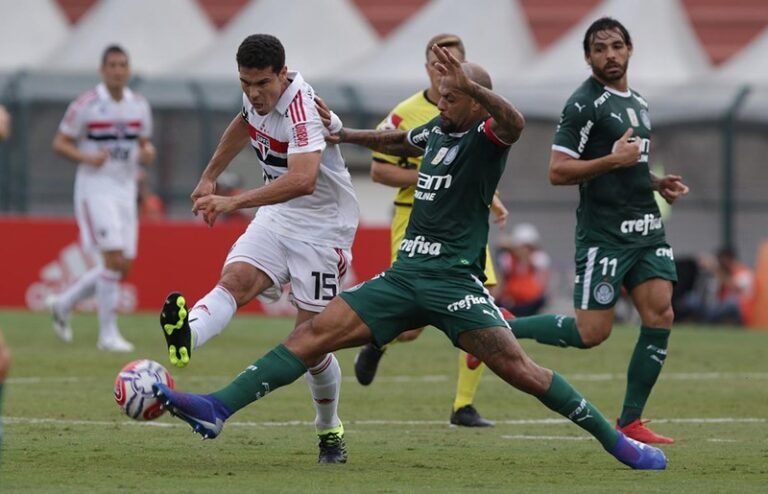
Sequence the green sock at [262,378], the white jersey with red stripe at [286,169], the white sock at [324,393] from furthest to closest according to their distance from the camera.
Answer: the white sock at [324,393], the white jersey with red stripe at [286,169], the green sock at [262,378]

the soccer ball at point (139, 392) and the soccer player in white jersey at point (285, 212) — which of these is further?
the soccer player in white jersey at point (285, 212)

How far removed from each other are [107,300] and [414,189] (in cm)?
575

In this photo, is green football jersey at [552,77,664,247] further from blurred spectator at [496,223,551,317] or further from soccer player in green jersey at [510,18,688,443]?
blurred spectator at [496,223,551,317]

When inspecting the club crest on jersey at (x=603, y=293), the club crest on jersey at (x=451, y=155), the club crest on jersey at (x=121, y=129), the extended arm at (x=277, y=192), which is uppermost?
→ the club crest on jersey at (x=121, y=129)

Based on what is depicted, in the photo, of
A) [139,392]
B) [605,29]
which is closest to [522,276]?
[605,29]

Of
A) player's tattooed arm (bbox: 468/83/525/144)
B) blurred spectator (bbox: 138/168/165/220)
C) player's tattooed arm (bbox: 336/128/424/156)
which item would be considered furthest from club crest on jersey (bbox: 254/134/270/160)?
blurred spectator (bbox: 138/168/165/220)

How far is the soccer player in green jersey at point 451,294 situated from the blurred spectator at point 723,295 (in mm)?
14247

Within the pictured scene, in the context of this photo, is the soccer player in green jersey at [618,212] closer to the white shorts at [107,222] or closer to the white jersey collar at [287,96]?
the white jersey collar at [287,96]

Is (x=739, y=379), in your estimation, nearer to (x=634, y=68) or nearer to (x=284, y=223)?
(x=284, y=223)

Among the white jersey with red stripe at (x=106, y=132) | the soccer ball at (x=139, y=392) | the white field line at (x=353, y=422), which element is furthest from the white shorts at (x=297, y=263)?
the white jersey with red stripe at (x=106, y=132)

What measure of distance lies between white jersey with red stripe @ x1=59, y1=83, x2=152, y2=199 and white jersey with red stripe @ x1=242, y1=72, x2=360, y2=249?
7.46 metres

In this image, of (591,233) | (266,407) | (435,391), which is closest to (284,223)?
(591,233)

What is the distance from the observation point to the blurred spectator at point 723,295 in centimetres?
2258

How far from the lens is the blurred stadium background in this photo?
24594 millimetres
